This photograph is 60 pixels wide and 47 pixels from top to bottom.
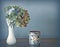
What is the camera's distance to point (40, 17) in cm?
204

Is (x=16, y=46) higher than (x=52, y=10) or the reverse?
the reverse

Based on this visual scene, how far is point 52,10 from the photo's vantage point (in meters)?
2.03

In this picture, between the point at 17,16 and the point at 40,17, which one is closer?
the point at 17,16

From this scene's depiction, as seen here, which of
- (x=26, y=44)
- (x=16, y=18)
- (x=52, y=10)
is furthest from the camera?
(x=52, y=10)

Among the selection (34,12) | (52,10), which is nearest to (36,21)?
(34,12)

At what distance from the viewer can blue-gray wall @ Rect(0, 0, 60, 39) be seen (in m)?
2.01

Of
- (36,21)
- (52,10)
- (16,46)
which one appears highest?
(52,10)

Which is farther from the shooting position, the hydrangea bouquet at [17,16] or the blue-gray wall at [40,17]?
the blue-gray wall at [40,17]

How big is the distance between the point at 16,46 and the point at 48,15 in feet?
2.44

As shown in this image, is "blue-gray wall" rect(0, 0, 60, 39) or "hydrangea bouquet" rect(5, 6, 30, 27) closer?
"hydrangea bouquet" rect(5, 6, 30, 27)

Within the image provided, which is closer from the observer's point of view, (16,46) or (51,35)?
(16,46)

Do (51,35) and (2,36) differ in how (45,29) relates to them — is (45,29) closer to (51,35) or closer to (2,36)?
(51,35)

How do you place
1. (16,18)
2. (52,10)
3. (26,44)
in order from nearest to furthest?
(16,18) < (26,44) < (52,10)

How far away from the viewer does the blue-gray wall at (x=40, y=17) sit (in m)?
2.01
